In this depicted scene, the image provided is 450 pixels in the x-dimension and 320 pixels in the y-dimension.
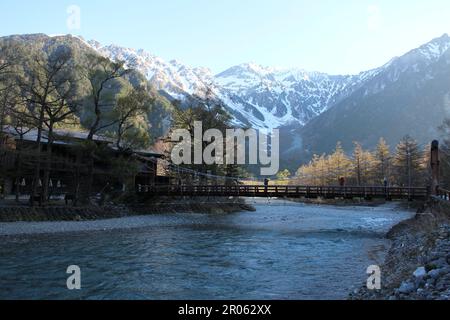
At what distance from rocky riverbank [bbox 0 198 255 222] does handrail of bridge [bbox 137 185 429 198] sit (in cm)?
226

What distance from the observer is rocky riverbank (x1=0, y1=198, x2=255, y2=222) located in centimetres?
2777

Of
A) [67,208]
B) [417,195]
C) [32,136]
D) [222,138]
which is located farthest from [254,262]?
[222,138]

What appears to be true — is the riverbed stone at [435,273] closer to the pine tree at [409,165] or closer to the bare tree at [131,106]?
the bare tree at [131,106]

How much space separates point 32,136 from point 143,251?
89.6ft

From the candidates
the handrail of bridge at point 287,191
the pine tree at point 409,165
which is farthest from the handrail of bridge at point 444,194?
the pine tree at point 409,165

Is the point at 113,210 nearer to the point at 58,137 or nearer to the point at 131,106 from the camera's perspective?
the point at 58,137

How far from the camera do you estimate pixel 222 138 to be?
54.3 m

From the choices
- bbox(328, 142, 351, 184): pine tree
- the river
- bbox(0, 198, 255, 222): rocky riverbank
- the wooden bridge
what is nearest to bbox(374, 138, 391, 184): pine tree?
bbox(328, 142, 351, 184): pine tree

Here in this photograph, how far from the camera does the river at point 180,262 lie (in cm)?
1165

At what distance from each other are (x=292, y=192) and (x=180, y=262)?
24.6 metres

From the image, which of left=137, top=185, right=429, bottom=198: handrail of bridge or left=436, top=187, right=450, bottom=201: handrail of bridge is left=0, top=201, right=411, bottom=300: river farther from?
left=137, top=185, right=429, bottom=198: handrail of bridge

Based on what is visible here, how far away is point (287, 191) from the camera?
41375 millimetres

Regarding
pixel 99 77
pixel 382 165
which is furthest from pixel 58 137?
pixel 382 165

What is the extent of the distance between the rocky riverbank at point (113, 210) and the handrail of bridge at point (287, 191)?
226 cm
